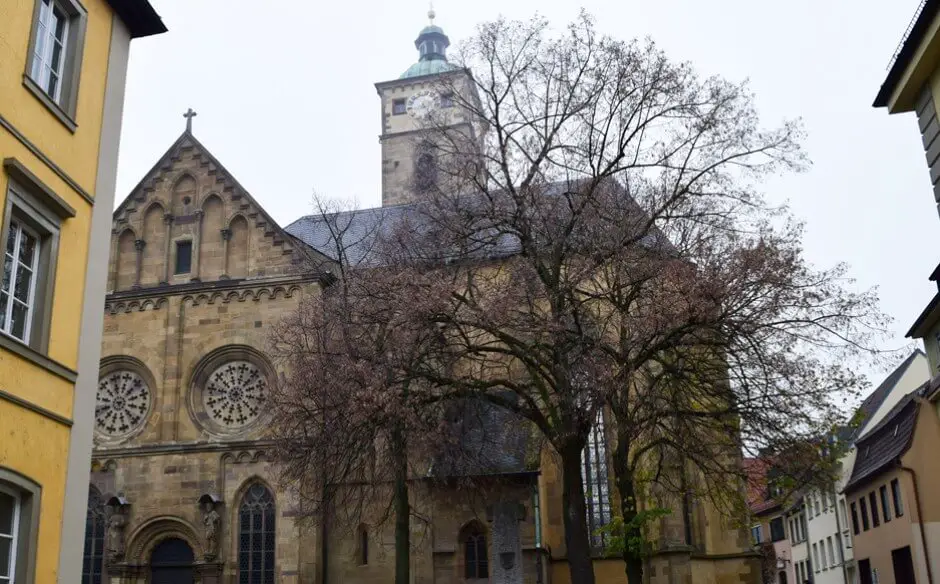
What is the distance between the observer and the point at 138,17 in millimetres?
13453

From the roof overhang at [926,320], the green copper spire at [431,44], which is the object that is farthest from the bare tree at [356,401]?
the green copper spire at [431,44]

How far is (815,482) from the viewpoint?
16875mm

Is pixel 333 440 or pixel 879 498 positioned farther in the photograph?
pixel 879 498

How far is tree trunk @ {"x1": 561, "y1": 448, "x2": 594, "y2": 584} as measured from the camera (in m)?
16.9

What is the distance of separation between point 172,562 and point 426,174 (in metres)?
14.1

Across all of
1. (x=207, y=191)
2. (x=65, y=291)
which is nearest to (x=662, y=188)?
(x=65, y=291)

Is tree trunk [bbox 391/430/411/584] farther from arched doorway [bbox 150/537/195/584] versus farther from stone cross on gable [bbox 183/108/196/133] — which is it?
stone cross on gable [bbox 183/108/196/133]

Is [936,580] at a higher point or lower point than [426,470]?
lower

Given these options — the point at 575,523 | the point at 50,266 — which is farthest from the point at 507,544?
the point at 50,266

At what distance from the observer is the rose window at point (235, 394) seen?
88.0ft

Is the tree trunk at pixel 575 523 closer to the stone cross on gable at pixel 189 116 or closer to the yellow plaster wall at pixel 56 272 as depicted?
the yellow plaster wall at pixel 56 272

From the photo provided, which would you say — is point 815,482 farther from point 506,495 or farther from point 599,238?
point 506,495

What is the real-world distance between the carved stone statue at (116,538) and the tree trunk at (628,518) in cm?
1462

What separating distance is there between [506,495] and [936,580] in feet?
46.5
